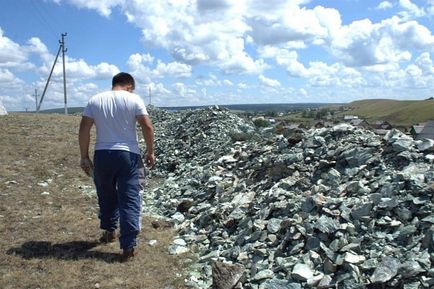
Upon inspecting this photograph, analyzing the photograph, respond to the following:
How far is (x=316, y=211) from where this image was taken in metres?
6.26

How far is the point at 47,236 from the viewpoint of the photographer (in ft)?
22.1

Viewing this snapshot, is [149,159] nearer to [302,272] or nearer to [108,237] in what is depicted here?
[108,237]

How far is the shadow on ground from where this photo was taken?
5.95 metres

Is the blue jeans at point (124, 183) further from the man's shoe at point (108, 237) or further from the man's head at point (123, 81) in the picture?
the man's head at point (123, 81)

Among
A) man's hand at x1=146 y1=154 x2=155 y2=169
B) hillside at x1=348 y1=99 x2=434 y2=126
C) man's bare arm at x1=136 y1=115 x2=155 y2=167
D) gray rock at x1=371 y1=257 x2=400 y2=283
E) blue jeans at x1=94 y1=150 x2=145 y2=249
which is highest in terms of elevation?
man's bare arm at x1=136 y1=115 x2=155 y2=167

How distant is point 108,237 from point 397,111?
132 meters

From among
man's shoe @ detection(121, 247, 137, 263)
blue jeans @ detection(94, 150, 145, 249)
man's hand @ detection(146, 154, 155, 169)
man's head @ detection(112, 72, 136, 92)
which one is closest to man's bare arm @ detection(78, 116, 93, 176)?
blue jeans @ detection(94, 150, 145, 249)

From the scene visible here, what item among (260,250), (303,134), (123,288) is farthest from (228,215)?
(303,134)

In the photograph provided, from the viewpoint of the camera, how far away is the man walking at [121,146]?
582cm

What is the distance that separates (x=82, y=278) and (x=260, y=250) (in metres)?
2.12

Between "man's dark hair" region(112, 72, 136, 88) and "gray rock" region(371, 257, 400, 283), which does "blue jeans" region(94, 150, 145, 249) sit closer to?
"man's dark hair" region(112, 72, 136, 88)

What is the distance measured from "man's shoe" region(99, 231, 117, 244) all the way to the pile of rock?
2.77 ft

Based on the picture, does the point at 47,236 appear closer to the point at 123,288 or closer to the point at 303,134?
the point at 123,288

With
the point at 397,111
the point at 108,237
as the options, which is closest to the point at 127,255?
the point at 108,237
